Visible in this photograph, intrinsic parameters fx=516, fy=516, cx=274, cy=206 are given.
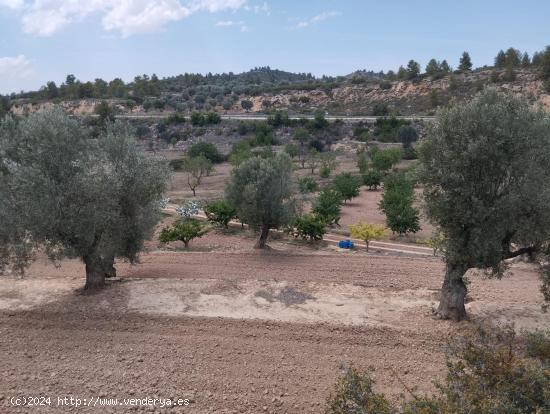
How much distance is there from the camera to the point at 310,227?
26.2 metres

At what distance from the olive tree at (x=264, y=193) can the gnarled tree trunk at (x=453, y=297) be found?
401 inches

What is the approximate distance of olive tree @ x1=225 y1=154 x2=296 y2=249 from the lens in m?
23.8

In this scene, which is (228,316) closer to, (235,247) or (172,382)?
(172,382)

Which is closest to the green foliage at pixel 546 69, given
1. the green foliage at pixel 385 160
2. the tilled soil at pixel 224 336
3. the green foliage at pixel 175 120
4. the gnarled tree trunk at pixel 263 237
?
the green foliage at pixel 385 160

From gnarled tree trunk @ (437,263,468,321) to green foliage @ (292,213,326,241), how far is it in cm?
1152

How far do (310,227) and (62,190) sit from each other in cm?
1373

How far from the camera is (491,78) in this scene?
88.8 metres

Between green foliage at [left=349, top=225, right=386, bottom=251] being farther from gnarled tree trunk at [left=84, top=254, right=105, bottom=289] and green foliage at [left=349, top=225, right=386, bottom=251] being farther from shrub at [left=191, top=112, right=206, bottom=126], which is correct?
shrub at [left=191, top=112, right=206, bottom=126]

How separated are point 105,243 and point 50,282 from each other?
3.29m

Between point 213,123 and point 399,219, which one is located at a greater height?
→ point 213,123

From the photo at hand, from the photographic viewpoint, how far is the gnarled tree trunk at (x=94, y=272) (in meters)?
16.8

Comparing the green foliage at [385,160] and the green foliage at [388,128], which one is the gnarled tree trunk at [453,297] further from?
the green foliage at [388,128]

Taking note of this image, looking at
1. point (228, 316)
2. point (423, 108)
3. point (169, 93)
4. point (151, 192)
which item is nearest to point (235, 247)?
point (151, 192)

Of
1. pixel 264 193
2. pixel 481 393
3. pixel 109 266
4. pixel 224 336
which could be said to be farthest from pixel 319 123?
pixel 481 393
